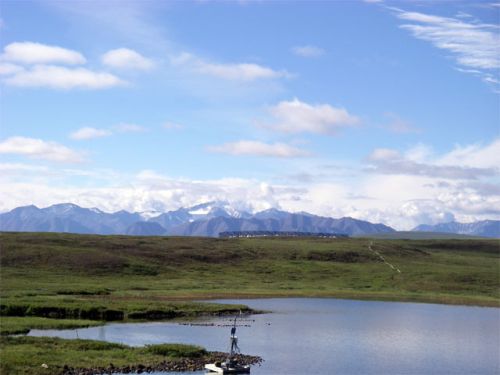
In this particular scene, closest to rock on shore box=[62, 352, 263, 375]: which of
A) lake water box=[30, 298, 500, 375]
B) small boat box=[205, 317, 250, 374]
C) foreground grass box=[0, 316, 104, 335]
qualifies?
small boat box=[205, 317, 250, 374]

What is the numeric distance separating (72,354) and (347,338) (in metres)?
34.2

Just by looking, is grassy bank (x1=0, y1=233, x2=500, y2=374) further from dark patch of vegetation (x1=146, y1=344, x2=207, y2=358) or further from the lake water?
the lake water

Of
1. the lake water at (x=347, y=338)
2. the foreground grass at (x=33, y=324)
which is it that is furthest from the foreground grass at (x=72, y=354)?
the foreground grass at (x=33, y=324)

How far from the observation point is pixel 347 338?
82938 millimetres

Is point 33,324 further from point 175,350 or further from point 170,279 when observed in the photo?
point 170,279

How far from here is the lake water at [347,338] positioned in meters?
66.4

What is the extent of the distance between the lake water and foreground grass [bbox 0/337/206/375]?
21.0ft

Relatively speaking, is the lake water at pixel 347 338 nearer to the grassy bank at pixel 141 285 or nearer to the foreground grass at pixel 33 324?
the foreground grass at pixel 33 324

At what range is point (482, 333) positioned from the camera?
93438 millimetres

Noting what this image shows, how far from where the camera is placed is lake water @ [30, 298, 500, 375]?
66.4 metres

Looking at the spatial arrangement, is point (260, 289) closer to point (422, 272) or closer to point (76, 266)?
point (76, 266)

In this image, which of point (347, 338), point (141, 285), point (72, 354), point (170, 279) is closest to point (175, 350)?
point (72, 354)

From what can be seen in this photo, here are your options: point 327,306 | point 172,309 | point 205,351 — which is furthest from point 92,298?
point 205,351

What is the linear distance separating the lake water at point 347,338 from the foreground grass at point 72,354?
6.41 metres
